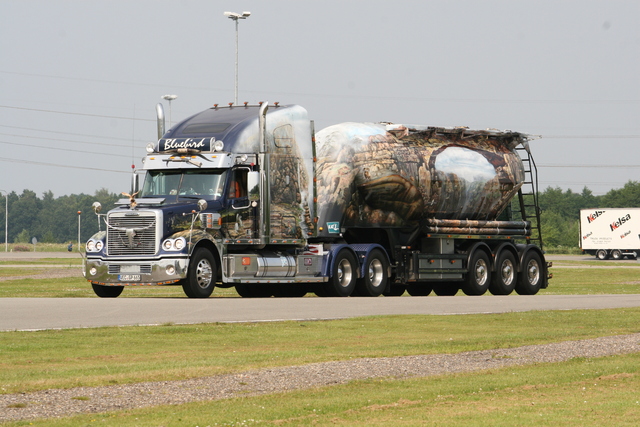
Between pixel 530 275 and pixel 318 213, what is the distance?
9128 millimetres

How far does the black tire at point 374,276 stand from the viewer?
28.4 m

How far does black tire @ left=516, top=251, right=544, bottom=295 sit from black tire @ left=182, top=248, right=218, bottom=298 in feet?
39.4

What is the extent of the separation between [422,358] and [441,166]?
56.6 ft

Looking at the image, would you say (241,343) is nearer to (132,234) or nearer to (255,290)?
(132,234)

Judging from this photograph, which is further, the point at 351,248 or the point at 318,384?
the point at 351,248

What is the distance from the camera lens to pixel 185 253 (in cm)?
2367

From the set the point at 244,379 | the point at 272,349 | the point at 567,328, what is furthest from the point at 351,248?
the point at 244,379

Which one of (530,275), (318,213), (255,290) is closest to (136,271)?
(318,213)

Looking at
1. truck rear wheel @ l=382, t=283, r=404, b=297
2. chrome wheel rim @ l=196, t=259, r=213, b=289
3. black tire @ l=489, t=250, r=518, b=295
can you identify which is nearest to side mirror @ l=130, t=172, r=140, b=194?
chrome wheel rim @ l=196, t=259, r=213, b=289

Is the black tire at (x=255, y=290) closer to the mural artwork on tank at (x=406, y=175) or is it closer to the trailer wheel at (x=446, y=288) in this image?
the mural artwork on tank at (x=406, y=175)

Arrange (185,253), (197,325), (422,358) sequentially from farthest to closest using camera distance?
(185,253) < (197,325) < (422,358)

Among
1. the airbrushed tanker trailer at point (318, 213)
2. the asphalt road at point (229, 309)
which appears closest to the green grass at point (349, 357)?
the asphalt road at point (229, 309)

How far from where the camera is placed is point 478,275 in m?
31.9

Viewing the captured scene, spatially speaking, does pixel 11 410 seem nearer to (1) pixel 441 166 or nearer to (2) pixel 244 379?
(2) pixel 244 379
